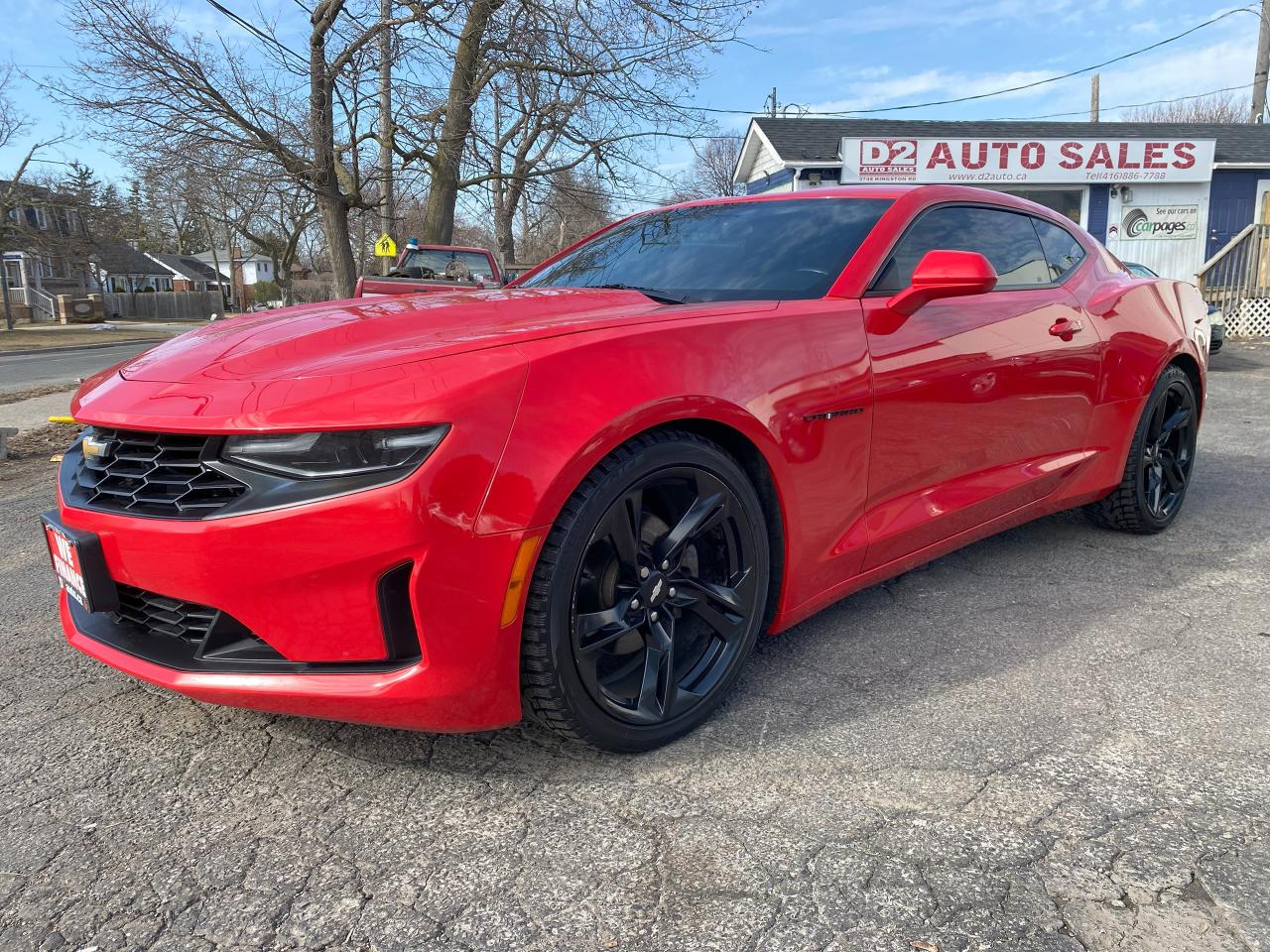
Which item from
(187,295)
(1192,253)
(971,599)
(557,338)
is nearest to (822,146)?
(1192,253)

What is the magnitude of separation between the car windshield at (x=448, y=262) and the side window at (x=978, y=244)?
1039cm

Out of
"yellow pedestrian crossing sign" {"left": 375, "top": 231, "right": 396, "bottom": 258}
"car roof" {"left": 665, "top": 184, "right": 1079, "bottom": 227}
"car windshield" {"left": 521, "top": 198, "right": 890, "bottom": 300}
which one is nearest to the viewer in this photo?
"car windshield" {"left": 521, "top": 198, "right": 890, "bottom": 300}

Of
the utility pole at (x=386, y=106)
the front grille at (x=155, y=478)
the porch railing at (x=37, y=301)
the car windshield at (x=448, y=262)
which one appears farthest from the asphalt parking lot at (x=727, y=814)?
the porch railing at (x=37, y=301)

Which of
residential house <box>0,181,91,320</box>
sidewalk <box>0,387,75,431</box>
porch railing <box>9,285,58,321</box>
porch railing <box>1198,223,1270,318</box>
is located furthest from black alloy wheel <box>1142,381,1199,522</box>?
porch railing <box>9,285,58,321</box>

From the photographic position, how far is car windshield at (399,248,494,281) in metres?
13.2

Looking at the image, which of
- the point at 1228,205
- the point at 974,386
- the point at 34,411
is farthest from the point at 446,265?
the point at 1228,205

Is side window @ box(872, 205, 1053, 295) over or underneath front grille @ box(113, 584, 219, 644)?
over

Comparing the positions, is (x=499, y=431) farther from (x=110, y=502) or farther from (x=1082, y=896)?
(x=1082, y=896)

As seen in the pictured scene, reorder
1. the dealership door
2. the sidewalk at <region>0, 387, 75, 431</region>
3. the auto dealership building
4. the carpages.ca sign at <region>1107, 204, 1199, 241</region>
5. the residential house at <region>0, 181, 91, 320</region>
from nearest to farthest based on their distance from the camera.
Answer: the sidewalk at <region>0, 387, 75, 431</region> < the auto dealership building < the carpages.ca sign at <region>1107, 204, 1199, 241</region> < the dealership door < the residential house at <region>0, 181, 91, 320</region>

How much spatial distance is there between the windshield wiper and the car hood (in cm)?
5

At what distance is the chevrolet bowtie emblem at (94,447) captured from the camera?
6.86 feet

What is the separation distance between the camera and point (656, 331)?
2168mm

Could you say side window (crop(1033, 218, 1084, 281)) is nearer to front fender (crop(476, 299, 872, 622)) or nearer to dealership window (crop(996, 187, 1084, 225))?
front fender (crop(476, 299, 872, 622))

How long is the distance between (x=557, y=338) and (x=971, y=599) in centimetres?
206
